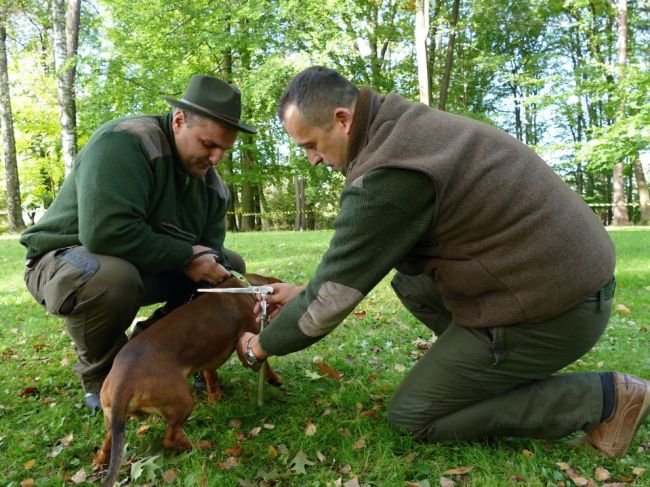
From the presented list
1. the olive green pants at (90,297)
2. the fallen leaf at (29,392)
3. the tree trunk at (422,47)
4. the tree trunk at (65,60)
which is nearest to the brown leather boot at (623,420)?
the olive green pants at (90,297)

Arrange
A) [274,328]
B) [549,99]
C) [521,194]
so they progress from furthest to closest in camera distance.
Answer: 1. [549,99]
2. [274,328]
3. [521,194]

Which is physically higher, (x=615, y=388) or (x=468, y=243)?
(x=468, y=243)

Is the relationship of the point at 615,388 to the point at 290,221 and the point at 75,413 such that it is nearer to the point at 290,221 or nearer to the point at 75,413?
the point at 75,413

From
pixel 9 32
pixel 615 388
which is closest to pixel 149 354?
pixel 615 388

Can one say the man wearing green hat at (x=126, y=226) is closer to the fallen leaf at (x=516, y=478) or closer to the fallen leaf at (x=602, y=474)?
the fallen leaf at (x=516, y=478)

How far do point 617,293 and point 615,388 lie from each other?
3997 mm

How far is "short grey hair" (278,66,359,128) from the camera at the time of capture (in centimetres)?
246

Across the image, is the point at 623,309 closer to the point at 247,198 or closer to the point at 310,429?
the point at 310,429

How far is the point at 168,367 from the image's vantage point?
2.73 metres

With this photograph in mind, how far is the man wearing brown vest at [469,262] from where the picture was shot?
2.33m

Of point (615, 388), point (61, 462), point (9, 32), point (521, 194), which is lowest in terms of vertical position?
point (61, 462)

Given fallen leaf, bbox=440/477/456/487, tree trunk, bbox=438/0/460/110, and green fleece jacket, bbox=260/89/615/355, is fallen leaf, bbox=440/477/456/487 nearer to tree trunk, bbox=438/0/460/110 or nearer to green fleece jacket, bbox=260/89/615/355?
green fleece jacket, bbox=260/89/615/355

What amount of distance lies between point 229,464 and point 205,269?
132cm

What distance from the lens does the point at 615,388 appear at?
2738mm
